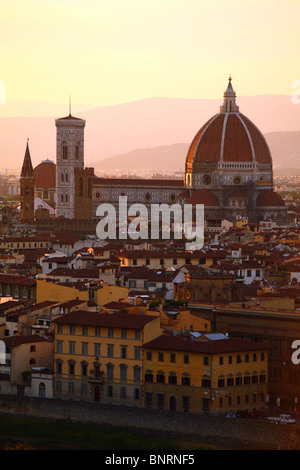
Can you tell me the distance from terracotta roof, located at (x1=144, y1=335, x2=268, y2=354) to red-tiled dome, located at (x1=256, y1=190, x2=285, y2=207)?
78.5m

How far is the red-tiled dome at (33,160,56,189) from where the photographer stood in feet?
507

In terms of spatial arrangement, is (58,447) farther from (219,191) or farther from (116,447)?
(219,191)

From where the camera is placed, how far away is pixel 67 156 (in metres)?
127

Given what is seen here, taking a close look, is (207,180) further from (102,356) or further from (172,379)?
(172,379)

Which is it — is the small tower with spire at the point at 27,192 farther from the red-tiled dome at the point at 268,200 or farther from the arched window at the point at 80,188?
the red-tiled dome at the point at 268,200

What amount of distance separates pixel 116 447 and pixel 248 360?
471cm

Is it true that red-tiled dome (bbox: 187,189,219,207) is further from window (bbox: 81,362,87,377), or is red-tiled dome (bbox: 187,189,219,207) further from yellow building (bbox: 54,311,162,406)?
window (bbox: 81,362,87,377)

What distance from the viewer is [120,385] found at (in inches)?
1705

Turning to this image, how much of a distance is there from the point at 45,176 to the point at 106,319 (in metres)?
112

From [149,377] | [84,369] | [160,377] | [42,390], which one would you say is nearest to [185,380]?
[160,377]

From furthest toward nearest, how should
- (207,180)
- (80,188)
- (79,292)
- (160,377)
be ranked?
1. (207,180)
2. (80,188)
3. (79,292)
4. (160,377)

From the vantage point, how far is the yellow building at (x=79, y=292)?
5234 centimetres

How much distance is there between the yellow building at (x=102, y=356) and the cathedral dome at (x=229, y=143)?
8314cm
